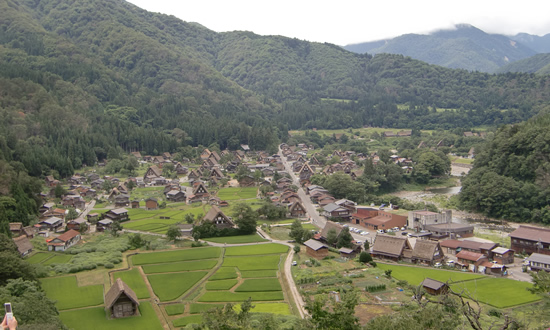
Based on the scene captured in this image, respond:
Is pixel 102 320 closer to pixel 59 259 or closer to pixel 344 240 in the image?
pixel 59 259

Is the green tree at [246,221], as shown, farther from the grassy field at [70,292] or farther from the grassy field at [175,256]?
the grassy field at [70,292]

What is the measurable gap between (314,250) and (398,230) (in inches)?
593

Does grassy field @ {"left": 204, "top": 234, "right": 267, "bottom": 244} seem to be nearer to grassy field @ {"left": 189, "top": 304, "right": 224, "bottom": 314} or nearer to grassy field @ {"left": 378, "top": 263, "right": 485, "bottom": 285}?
grassy field @ {"left": 378, "top": 263, "right": 485, "bottom": 285}

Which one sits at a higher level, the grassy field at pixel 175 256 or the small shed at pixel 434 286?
the small shed at pixel 434 286

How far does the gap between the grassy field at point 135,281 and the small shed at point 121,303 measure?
249cm

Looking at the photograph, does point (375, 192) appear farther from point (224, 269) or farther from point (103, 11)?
point (103, 11)

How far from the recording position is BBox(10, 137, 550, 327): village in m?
37.3

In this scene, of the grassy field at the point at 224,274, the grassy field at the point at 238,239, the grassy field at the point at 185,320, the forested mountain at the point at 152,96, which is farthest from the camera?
the forested mountain at the point at 152,96

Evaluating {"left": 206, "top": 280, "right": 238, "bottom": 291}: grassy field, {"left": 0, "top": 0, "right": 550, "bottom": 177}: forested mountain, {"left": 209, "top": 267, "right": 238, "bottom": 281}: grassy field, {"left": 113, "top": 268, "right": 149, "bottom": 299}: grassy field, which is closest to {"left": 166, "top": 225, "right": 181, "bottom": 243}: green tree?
{"left": 113, "top": 268, "right": 149, "bottom": 299}: grassy field

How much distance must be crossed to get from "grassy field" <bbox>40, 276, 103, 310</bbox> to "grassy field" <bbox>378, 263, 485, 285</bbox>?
20955 mm

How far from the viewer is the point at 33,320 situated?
2223 cm

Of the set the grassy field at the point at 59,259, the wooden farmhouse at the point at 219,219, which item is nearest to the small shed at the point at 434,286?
the wooden farmhouse at the point at 219,219

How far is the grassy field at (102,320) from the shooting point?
85.9 ft

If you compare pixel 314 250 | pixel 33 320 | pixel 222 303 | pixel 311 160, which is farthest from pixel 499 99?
pixel 33 320
